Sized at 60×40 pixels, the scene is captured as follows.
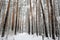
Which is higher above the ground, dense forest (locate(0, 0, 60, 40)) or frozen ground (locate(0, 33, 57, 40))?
dense forest (locate(0, 0, 60, 40))

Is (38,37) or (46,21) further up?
(46,21)

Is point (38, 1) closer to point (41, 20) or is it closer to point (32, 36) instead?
point (41, 20)

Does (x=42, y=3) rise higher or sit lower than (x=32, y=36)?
higher

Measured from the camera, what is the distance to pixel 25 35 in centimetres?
155

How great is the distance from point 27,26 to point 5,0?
21.2 inches

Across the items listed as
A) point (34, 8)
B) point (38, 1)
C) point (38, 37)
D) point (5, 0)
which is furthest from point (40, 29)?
point (5, 0)

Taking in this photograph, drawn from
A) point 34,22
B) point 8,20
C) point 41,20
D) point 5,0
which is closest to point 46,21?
point 41,20

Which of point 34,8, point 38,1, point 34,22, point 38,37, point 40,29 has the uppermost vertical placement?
point 38,1

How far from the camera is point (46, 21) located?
1593mm

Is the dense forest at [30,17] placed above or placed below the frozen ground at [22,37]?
above

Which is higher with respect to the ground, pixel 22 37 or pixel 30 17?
pixel 30 17

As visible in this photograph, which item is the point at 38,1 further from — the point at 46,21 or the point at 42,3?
the point at 46,21

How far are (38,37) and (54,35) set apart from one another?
243 mm

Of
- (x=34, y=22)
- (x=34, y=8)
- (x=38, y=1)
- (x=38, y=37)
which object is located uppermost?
(x=38, y=1)
